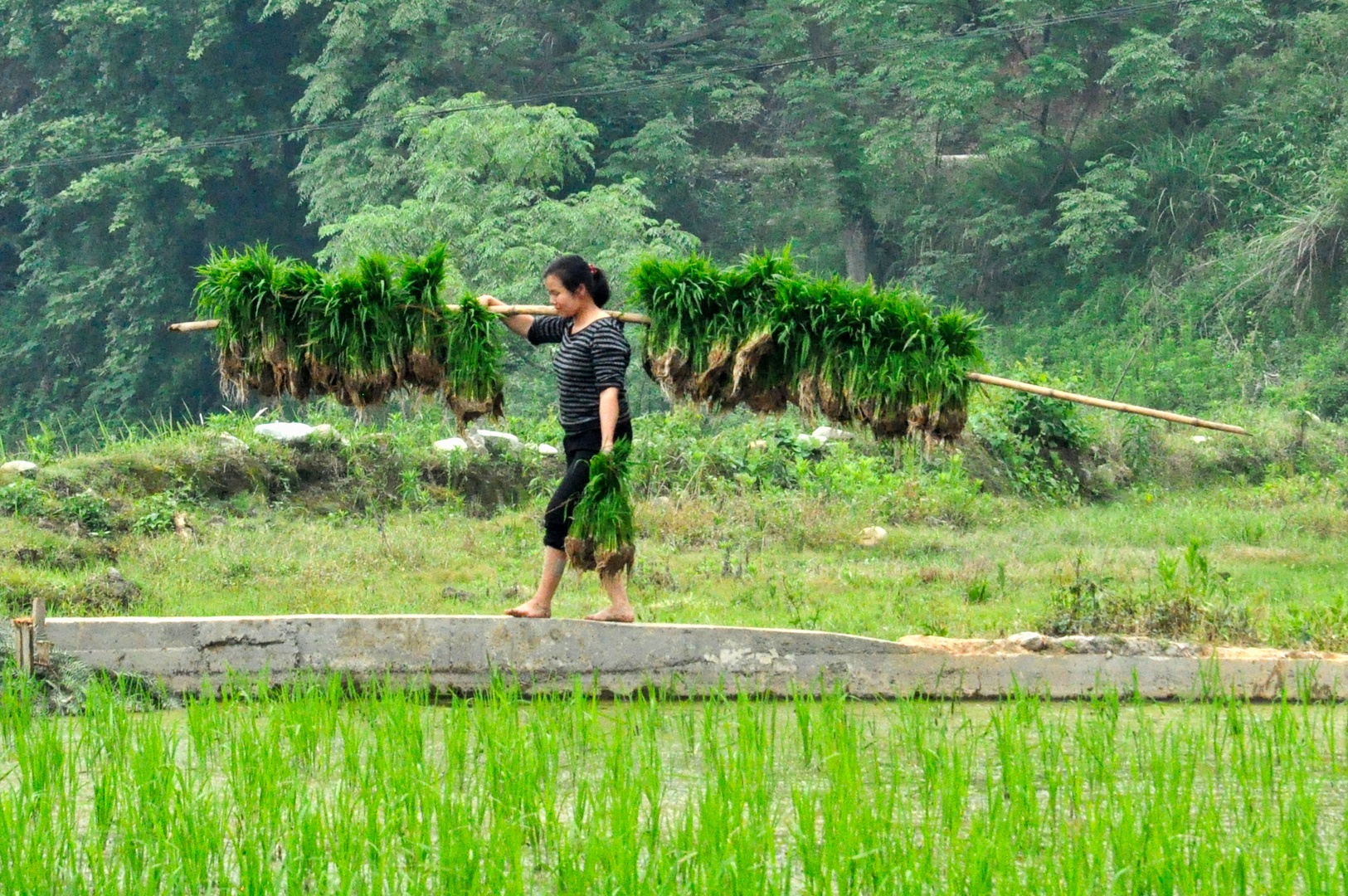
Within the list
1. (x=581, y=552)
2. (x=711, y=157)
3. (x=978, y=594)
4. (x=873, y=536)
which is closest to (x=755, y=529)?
(x=873, y=536)

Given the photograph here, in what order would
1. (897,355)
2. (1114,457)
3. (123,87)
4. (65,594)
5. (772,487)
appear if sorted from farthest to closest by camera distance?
(123,87) < (1114,457) < (772,487) < (65,594) < (897,355)

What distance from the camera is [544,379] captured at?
20250mm

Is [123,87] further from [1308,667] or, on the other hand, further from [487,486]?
[1308,667]

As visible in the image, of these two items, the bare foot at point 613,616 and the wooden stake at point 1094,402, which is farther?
the bare foot at point 613,616

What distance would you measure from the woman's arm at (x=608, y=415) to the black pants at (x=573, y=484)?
9cm

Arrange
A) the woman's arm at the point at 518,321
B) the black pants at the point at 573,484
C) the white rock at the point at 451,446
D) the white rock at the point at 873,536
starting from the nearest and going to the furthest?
the black pants at the point at 573,484
the woman's arm at the point at 518,321
the white rock at the point at 873,536
the white rock at the point at 451,446

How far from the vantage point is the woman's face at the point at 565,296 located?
5590 millimetres

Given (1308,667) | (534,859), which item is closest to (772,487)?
(1308,667)

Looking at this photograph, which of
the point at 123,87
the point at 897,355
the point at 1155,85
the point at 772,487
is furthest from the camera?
the point at 123,87

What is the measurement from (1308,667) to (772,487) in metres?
6.06

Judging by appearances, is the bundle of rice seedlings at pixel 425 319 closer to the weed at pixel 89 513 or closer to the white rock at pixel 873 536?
the weed at pixel 89 513

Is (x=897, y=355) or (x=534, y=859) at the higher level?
(x=897, y=355)

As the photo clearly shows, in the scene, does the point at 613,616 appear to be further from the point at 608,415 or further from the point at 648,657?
the point at 608,415

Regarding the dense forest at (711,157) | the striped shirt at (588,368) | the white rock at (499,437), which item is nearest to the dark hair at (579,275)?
the striped shirt at (588,368)
